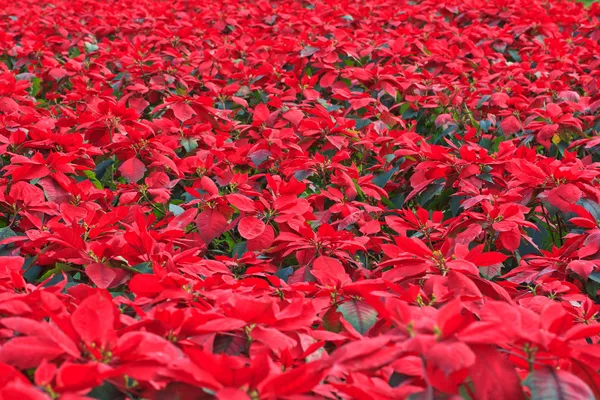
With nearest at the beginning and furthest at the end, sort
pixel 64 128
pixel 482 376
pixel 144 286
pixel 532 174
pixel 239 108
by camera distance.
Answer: pixel 482 376 < pixel 144 286 < pixel 532 174 < pixel 64 128 < pixel 239 108

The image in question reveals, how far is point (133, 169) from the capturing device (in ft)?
7.95

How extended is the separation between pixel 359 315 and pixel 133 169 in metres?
1.23

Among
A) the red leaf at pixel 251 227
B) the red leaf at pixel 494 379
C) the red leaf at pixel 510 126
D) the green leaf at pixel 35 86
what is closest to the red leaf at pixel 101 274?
the red leaf at pixel 251 227

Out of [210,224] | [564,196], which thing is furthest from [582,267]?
[210,224]

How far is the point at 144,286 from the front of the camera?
4.63ft

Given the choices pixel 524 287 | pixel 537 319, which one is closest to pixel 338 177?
pixel 524 287

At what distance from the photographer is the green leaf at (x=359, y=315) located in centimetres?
147

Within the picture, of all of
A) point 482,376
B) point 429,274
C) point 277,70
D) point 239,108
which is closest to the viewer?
point 482,376

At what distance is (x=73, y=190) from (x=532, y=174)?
1417 millimetres

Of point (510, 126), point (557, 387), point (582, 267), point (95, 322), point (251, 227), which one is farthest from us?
point (510, 126)

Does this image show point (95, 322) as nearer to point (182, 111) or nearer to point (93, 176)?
point (93, 176)

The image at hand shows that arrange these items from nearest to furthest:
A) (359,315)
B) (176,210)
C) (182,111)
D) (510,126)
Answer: (359,315), (176,210), (182,111), (510,126)

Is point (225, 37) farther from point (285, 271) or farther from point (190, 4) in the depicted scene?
point (285, 271)

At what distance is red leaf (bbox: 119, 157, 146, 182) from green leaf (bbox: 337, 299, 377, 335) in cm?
116
